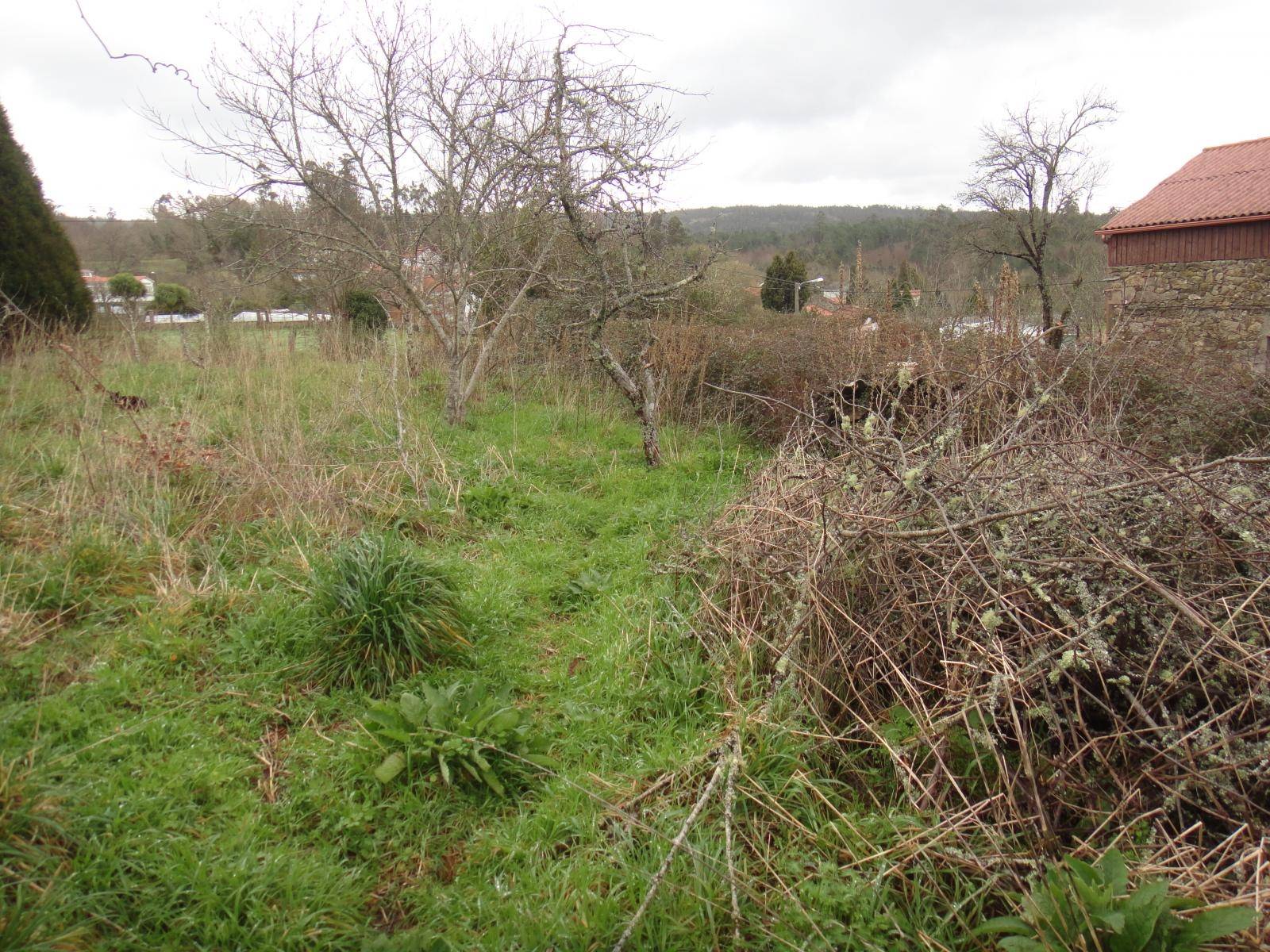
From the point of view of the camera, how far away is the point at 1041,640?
8.65 feet

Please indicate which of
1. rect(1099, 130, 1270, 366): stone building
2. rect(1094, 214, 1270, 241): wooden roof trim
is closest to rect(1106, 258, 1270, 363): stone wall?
rect(1099, 130, 1270, 366): stone building

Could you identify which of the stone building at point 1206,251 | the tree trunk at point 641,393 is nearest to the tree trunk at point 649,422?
the tree trunk at point 641,393

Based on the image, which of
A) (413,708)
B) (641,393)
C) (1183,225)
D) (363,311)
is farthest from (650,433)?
(1183,225)

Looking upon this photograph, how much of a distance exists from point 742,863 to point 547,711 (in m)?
1.23

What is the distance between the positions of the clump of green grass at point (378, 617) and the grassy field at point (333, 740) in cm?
9

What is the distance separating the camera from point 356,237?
798cm

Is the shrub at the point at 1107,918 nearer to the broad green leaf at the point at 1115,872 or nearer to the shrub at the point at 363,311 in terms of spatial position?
the broad green leaf at the point at 1115,872

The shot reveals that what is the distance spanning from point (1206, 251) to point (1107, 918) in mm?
16779

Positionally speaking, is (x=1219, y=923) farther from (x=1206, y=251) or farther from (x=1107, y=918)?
(x=1206, y=251)

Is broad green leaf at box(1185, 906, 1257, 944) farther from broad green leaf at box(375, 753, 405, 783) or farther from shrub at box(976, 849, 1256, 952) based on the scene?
broad green leaf at box(375, 753, 405, 783)

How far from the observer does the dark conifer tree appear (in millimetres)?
8516

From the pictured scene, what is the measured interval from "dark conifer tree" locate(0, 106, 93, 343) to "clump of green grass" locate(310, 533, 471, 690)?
7.29m

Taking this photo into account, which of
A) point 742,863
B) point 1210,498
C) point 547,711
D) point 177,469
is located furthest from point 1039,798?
point 177,469

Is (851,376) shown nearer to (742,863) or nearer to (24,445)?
(742,863)
